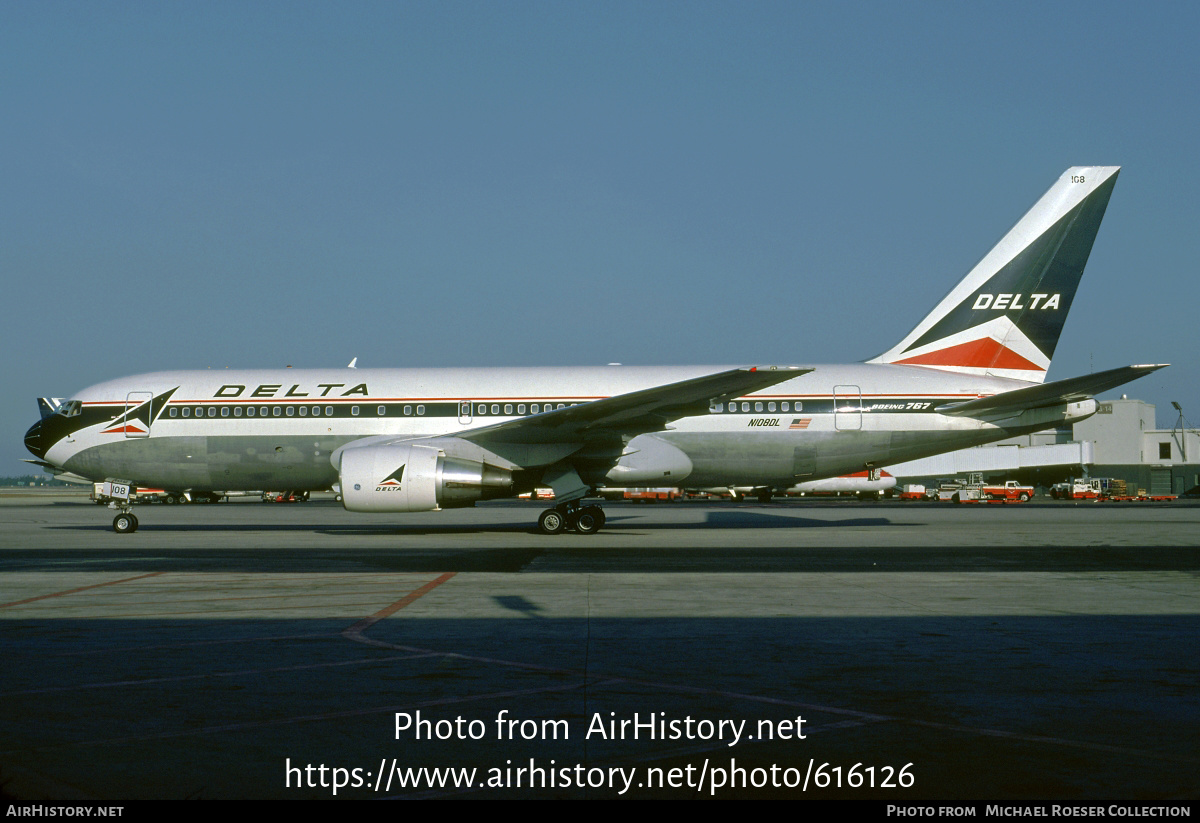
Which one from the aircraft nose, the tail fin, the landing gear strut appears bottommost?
the landing gear strut

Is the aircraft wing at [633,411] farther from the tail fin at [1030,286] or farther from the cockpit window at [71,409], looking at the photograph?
the cockpit window at [71,409]

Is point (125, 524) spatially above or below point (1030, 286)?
below

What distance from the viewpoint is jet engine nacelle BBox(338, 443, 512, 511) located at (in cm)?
1962

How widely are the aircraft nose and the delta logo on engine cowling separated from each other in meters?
11.1

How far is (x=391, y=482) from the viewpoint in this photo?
1962 cm

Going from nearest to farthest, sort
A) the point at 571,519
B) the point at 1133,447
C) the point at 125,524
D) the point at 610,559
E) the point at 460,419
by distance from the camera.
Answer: the point at 610,559, the point at 571,519, the point at 460,419, the point at 125,524, the point at 1133,447

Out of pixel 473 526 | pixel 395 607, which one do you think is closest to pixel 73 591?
pixel 395 607

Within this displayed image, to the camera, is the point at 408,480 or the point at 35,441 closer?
the point at 408,480

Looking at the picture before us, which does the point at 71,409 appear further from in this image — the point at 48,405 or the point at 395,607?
the point at 395,607

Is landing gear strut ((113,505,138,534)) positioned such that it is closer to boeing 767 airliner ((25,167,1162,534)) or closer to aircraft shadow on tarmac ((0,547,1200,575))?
boeing 767 airliner ((25,167,1162,534))

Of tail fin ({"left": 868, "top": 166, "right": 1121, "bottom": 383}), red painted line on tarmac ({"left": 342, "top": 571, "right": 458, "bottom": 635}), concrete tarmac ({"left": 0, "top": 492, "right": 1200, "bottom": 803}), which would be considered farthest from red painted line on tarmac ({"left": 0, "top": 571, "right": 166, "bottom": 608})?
tail fin ({"left": 868, "top": 166, "right": 1121, "bottom": 383})

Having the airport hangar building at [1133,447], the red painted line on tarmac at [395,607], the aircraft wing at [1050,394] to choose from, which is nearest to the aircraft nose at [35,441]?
the red painted line on tarmac at [395,607]

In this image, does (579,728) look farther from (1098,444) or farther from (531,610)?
(1098,444)

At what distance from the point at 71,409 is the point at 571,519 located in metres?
13.5
